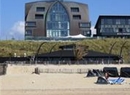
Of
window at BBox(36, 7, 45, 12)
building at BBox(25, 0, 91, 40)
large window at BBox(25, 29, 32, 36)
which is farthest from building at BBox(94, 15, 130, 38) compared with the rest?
window at BBox(36, 7, 45, 12)

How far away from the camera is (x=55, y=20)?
14025 centimetres

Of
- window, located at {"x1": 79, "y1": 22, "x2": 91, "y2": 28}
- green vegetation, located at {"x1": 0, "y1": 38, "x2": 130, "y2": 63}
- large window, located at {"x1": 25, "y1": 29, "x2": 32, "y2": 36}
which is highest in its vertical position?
window, located at {"x1": 79, "y1": 22, "x2": 91, "y2": 28}

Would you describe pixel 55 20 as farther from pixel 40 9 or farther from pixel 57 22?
pixel 40 9

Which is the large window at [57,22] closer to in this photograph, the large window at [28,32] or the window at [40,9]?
the window at [40,9]

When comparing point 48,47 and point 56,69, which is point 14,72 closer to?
point 56,69

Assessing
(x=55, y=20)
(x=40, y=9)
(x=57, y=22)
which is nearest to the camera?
(x=57, y=22)

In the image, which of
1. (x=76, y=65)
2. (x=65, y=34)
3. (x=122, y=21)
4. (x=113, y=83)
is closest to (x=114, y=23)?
(x=122, y=21)

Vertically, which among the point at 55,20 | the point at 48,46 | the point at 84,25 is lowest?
the point at 48,46

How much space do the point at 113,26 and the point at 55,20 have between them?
23.5 m

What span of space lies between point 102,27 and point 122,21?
23.4 feet

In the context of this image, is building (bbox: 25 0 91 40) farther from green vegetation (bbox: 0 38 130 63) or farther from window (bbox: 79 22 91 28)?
green vegetation (bbox: 0 38 130 63)

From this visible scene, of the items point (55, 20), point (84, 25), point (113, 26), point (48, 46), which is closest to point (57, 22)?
point (55, 20)

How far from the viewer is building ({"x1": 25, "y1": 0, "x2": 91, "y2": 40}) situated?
141m

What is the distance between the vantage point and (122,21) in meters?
128
